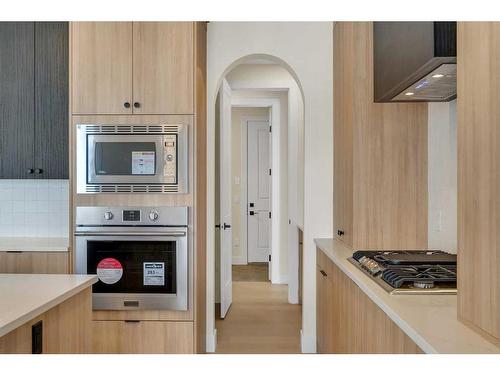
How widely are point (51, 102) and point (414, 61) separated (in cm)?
234

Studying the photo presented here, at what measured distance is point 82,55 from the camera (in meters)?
2.81

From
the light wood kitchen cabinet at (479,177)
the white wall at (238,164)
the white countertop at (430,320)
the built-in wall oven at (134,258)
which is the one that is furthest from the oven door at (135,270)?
the white wall at (238,164)

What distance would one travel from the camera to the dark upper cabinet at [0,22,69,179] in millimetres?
2980

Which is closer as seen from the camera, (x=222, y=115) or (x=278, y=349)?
(x=278, y=349)

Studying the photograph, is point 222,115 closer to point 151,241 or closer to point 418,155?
point 151,241

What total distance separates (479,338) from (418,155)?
1.58 meters

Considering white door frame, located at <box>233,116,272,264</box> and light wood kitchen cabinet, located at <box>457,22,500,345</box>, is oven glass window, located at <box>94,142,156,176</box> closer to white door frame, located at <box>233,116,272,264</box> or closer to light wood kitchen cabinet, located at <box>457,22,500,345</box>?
light wood kitchen cabinet, located at <box>457,22,500,345</box>

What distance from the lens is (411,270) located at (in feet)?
6.13

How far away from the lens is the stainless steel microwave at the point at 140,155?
9.12 ft

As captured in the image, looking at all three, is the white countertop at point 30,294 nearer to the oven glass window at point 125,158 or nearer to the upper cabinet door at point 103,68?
the oven glass window at point 125,158

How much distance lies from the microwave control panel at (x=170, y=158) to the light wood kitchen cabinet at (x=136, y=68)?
0.58ft

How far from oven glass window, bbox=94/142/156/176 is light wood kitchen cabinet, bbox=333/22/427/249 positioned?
1256 mm

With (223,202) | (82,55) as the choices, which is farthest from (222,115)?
(82,55)

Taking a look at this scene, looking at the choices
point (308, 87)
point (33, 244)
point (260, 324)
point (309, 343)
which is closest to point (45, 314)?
point (33, 244)
